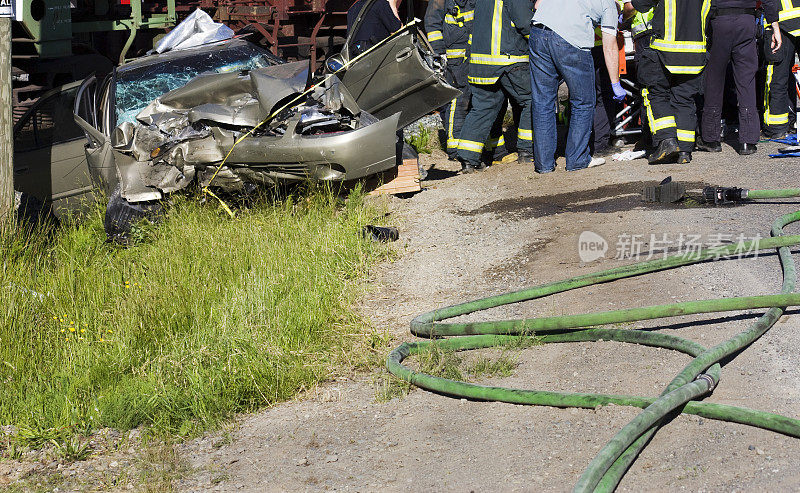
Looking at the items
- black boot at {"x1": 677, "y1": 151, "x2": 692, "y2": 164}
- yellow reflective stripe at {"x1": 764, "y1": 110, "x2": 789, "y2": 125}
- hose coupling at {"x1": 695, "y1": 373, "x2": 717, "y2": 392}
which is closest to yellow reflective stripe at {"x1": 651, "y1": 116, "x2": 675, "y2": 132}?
black boot at {"x1": 677, "y1": 151, "x2": 692, "y2": 164}

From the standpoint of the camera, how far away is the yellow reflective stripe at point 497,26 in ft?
25.5

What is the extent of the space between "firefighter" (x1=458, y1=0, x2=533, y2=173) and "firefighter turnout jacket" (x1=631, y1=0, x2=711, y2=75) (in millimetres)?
1073

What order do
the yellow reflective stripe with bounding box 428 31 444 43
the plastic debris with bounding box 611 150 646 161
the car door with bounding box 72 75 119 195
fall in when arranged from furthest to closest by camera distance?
1. the yellow reflective stripe with bounding box 428 31 444 43
2. the plastic debris with bounding box 611 150 646 161
3. the car door with bounding box 72 75 119 195

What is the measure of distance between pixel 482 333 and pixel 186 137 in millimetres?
3229

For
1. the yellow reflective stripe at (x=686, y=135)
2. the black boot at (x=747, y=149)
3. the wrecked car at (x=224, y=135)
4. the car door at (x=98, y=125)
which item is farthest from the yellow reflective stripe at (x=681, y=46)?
the car door at (x=98, y=125)

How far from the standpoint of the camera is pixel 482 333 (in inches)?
168

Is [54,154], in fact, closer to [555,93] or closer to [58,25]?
[58,25]

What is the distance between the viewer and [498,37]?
25.8ft

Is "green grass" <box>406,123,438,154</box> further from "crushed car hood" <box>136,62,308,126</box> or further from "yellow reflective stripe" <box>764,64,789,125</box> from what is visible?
"yellow reflective stripe" <box>764,64,789,125</box>

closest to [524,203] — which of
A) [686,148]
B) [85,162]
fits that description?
[686,148]

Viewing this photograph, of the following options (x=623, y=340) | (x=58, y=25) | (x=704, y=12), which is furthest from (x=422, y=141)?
(x=623, y=340)

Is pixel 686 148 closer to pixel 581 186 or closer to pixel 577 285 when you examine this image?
pixel 581 186

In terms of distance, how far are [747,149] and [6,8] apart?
243 inches

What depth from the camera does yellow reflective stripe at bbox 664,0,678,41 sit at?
7.43 meters
